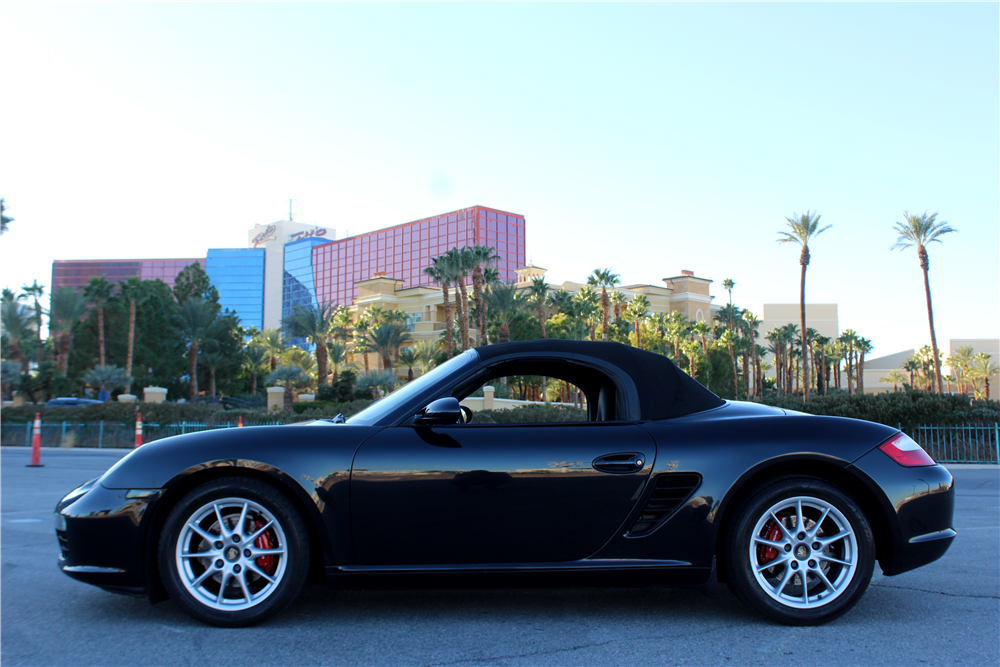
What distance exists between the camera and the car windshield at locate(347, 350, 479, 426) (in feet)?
11.1

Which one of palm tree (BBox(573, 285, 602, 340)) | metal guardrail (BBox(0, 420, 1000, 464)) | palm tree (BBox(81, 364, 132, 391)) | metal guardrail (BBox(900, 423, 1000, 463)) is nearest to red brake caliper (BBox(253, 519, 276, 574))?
metal guardrail (BBox(0, 420, 1000, 464))

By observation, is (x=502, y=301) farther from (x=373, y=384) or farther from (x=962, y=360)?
(x=962, y=360)

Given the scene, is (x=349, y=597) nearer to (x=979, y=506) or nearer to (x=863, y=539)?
(x=863, y=539)

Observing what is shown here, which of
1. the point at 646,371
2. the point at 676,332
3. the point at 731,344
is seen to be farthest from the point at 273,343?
the point at 646,371

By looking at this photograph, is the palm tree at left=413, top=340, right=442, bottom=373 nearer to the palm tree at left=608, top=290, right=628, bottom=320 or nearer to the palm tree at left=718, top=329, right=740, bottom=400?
the palm tree at left=608, top=290, right=628, bottom=320

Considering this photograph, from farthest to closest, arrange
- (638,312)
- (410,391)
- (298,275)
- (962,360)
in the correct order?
(298,275), (962,360), (638,312), (410,391)

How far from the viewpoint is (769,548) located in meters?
3.22

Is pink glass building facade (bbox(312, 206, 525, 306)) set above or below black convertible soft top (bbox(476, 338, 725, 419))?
above

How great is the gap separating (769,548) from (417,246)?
119 meters

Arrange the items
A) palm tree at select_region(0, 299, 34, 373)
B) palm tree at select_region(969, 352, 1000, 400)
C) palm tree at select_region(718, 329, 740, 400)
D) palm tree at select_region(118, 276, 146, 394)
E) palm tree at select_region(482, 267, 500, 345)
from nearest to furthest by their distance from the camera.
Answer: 1. palm tree at select_region(482, 267, 500, 345)
2. palm tree at select_region(0, 299, 34, 373)
3. palm tree at select_region(118, 276, 146, 394)
4. palm tree at select_region(718, 329, 740, 400)
5. palm tree at select_region(969, 352, 1000, 400)

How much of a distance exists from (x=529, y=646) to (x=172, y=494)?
1.74 metres

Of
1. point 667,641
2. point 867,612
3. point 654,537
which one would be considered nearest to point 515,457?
point 654,537

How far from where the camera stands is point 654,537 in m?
3.14

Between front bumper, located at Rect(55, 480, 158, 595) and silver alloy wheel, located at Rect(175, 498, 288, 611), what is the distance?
0.20 meters
